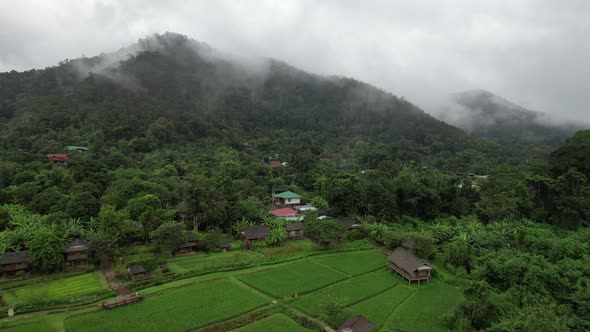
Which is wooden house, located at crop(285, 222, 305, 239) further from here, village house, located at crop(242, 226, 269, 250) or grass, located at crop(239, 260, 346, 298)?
grass, located at crop(239, 260, 346, 298)

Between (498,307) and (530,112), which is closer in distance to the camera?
(498,307)

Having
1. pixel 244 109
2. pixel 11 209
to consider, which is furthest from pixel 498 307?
pixel 244 109

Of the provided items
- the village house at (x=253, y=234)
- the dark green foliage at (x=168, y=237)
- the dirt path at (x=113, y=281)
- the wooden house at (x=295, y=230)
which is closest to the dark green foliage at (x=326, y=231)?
the wooden house at (x=295, y=230)

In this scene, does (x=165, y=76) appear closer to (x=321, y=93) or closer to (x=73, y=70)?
(x=73, y=70)

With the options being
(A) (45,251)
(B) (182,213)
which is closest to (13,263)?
(A) (45,251)

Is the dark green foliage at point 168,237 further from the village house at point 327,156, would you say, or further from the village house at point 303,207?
the village house at point 327,156

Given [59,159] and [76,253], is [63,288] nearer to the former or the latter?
[76,253]

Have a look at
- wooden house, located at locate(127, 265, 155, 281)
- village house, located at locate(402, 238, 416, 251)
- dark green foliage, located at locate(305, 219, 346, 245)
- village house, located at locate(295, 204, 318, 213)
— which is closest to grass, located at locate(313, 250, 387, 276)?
dark green foliage, located at locate(305, 219, 346, 245)
